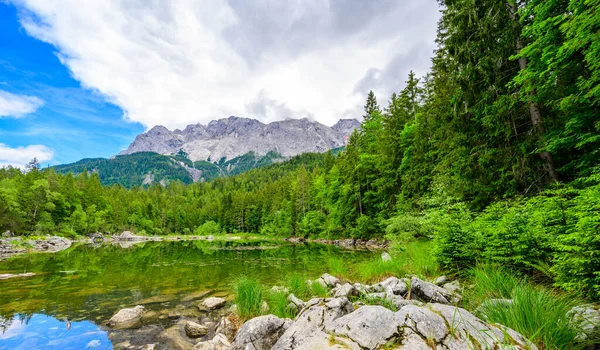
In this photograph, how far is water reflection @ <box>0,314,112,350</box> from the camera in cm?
662

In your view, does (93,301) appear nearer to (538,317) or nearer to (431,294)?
(431,294)

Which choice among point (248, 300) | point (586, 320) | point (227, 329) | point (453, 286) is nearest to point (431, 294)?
point (453, 286)

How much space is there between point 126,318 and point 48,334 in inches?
70.1

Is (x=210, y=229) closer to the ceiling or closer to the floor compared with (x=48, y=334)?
closer to the floor

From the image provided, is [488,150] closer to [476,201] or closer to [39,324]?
[476,201]

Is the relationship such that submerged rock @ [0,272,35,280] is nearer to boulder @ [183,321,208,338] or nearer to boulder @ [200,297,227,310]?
boulder @ [200,297,227,310]

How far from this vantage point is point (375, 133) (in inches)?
1391

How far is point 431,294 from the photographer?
6.18 meters

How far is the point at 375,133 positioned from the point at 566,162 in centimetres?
2589

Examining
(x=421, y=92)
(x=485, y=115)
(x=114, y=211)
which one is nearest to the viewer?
(x=485, y=115)

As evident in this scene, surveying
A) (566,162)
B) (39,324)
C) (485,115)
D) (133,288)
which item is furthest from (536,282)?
(133,288)

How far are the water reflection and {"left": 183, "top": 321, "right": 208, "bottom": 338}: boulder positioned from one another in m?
1.78

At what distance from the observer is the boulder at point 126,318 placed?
7891 mm

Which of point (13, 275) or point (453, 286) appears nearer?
point (453, 286)
